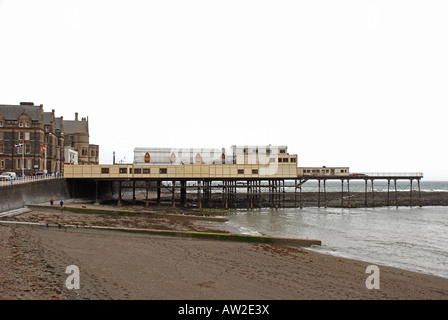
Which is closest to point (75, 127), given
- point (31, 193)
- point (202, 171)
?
point (202, 171)

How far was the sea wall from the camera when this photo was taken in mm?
28812

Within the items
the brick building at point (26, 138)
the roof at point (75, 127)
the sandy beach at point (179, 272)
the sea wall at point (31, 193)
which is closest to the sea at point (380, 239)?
the sandy beach at point (179, 272)

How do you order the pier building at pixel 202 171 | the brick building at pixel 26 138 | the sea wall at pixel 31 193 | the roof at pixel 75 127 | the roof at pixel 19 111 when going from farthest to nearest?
the roof at pixel 75 127
the roof at pixel 19 111
the brick building at pixel 26 138
the pier building at pixel 202 171
the sea wall at pixel 31 193

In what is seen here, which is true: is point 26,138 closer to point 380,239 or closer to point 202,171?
point 202,171

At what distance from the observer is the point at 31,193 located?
34844mm

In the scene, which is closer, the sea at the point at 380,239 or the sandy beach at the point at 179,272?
the sandy beach at the point at 179,272

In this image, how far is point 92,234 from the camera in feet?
73.9

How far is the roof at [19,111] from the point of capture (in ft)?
Answer: 185

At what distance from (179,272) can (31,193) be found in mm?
26631

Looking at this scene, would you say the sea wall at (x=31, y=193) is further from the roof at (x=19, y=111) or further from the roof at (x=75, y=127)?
the roof at (x=75, y=127)

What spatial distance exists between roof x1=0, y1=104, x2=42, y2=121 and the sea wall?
1670cm

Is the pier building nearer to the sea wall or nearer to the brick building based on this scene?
the sea wall

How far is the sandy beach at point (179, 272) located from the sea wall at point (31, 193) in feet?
26.9
